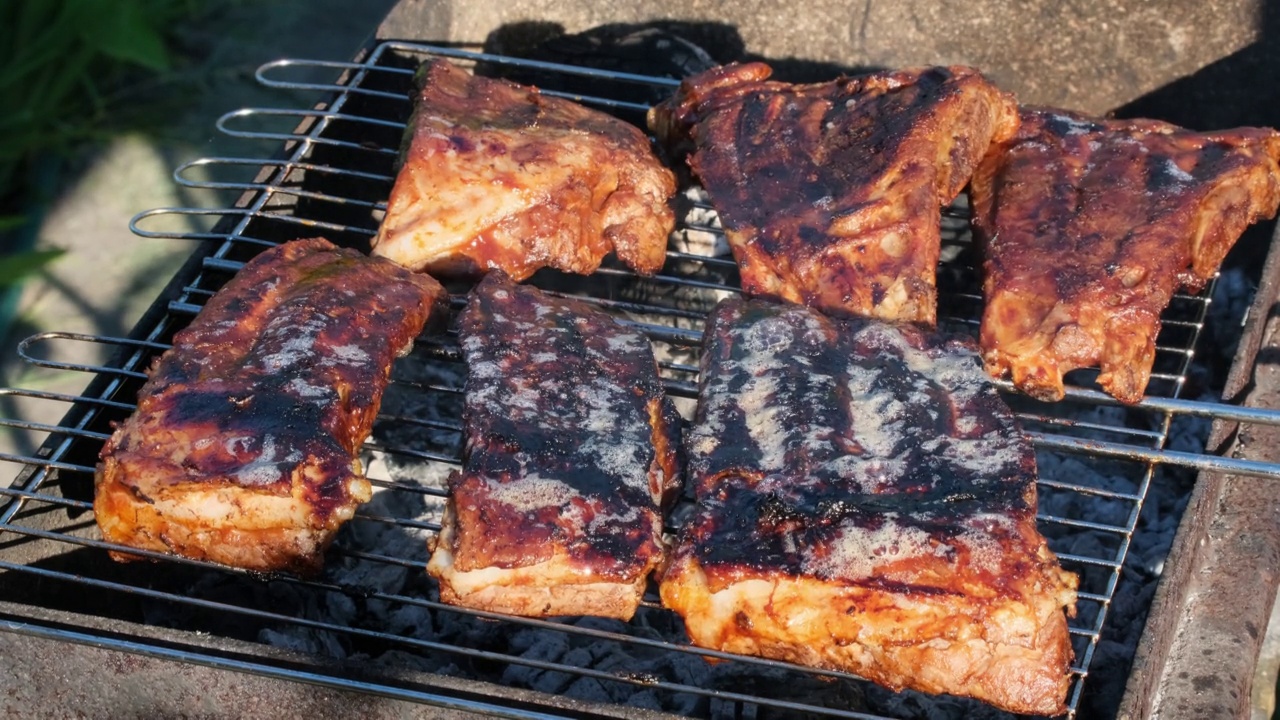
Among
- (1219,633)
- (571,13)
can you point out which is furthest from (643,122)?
(1219,633)

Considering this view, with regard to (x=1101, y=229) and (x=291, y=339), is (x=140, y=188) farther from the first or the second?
(x=1101, y=229)

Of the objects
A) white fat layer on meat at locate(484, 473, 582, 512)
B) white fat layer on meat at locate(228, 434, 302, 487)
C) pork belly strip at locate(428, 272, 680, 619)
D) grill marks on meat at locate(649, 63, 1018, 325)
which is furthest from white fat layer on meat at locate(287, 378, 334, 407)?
grill marks on meat at locate(649, 63, 1018, 325)

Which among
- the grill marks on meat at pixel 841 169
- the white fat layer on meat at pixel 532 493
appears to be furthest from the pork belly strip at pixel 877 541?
the grill marks on meat at pixel 841 169

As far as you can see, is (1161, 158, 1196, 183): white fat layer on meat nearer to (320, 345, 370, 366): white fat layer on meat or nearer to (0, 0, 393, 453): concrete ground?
(320, 345, 370, 366): white fat layer on meat

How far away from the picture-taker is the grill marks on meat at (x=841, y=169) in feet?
10.3

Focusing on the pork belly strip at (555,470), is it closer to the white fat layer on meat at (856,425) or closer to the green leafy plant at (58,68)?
the white fat layer on meat at (856,425)

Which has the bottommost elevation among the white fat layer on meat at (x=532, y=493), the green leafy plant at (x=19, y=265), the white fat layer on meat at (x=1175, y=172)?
the green leafy plant at (x=19, y=265)

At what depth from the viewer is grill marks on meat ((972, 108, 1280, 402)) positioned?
2.94 metres

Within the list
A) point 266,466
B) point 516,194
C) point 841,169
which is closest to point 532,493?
point 266,466

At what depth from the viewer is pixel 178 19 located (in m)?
7.29

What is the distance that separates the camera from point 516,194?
3314mm

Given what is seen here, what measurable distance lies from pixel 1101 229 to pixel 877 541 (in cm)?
140

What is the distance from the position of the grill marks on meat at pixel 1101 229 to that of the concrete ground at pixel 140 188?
14.1ft

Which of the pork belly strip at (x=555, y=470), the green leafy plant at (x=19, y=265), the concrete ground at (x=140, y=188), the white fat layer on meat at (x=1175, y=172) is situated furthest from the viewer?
the concrete ground at (x=140, y=188)
